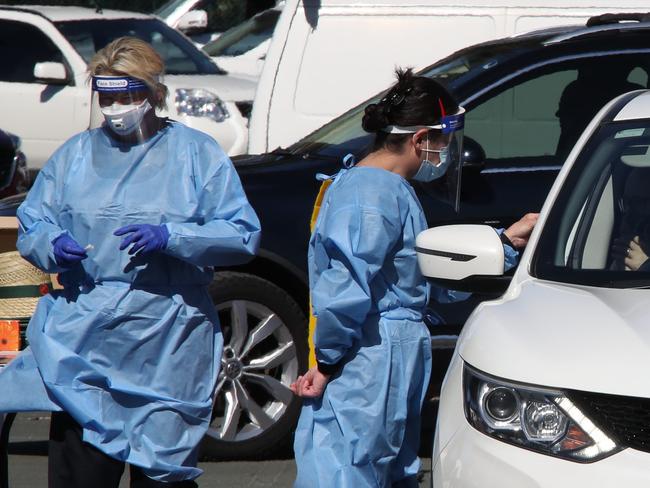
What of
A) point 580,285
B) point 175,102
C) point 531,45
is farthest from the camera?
point 175,102

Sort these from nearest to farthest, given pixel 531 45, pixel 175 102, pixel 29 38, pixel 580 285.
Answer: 1. pixel 580 285
2. pixel 531 45
3. pixel 175 102
4. pixel 29 38

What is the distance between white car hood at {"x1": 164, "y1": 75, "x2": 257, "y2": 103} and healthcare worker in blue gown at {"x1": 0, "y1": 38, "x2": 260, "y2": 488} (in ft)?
28.7

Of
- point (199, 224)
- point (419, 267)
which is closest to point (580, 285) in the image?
point (419, 267)

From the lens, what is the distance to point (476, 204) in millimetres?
6574

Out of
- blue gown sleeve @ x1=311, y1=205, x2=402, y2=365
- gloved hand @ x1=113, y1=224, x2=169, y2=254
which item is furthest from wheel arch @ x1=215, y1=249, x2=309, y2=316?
blue gown sleeve @ x1=311, y1=205, x2=402, y2=365

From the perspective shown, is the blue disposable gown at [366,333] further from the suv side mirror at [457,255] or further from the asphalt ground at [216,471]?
the asphalt ground at [216,471]

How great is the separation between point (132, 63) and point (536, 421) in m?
1.80

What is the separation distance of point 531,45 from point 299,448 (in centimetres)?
327

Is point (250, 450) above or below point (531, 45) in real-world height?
below

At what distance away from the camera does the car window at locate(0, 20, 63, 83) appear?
14.1m

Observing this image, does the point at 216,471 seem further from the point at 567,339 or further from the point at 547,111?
the point at 567,339

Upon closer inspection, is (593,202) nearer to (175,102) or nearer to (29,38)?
(175,102)

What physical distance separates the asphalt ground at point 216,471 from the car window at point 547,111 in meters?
1.51

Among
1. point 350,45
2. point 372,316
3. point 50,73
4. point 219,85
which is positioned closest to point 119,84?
point 372,316
